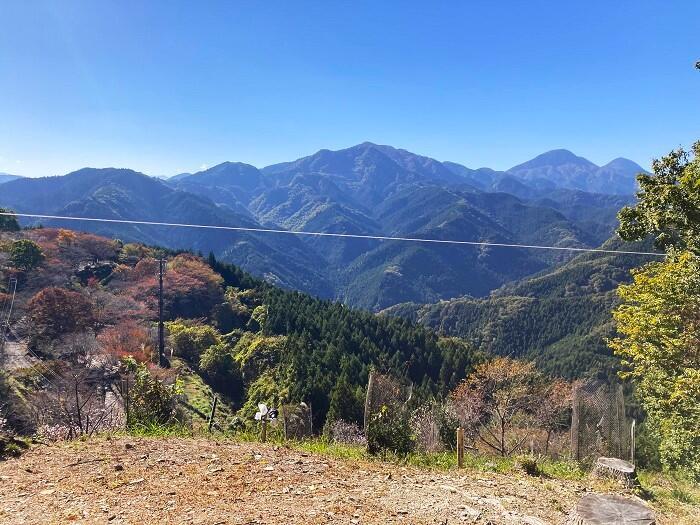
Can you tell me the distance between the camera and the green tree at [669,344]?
14305 mm

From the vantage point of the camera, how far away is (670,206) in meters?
11.0

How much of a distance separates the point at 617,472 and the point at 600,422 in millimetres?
6226

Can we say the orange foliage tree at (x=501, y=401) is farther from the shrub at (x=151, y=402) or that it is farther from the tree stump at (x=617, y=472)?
the shrub at (x=151, y=402)

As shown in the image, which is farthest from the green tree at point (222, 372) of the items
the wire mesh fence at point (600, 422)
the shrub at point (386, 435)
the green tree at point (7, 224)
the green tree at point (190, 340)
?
the green tree at point (7, 224)

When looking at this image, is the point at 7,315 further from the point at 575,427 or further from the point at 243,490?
the point at 575,427

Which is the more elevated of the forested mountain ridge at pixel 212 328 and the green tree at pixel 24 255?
the green tree at pixel 24 255

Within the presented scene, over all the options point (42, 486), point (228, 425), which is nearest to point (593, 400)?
point (42, 486)

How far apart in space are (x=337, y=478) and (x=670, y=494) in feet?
20.1

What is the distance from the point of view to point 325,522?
5.23 m

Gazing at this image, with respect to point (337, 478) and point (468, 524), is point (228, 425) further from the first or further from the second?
point (468, 524)

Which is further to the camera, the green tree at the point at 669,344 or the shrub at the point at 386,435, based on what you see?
the green tree at the point at 669,344

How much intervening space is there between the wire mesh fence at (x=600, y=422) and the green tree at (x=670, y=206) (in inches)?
187

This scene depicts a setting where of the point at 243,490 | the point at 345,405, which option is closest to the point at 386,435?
the point at 243,490

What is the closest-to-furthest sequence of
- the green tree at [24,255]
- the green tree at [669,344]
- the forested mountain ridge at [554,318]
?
the green tree at [669,344]
the green tree at [24,255]
the forested mountain ridge at [554,318]
